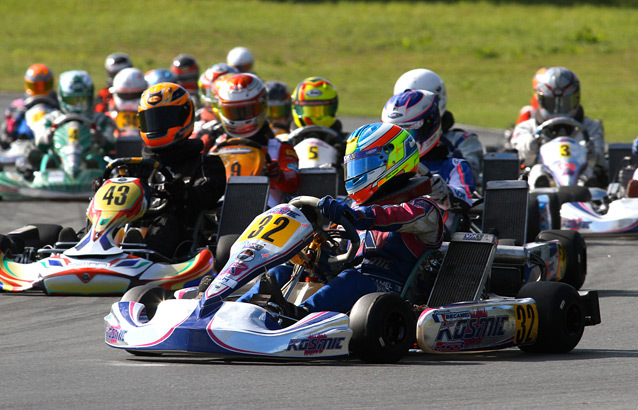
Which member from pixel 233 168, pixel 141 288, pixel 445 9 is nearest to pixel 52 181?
pixel 233 168

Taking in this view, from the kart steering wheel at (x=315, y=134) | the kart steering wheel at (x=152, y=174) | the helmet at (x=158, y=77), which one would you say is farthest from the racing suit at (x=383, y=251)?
the helmet at (x=158, y=77)

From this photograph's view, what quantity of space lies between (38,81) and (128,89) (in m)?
1.86

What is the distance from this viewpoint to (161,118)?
884 centimetres

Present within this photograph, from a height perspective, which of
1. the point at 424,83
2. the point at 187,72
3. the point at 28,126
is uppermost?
the point at 187,72

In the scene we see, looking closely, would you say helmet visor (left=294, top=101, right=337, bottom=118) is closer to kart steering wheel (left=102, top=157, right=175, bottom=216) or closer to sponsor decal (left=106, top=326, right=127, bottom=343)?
kart steering wheel (left=102, top=157, right=175, bottom=216)

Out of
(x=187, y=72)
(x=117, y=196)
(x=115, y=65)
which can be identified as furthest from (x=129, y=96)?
(x=117, y=196)

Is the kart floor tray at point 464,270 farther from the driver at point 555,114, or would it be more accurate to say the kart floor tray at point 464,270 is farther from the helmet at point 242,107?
the driver at point 555,114

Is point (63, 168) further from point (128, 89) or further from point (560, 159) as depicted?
point (560, 159)

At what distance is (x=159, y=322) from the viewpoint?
5.37 meters

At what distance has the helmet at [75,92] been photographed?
1570 cm

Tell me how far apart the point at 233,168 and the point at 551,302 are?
4.43 meters

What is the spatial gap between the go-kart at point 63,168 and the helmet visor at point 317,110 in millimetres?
2768

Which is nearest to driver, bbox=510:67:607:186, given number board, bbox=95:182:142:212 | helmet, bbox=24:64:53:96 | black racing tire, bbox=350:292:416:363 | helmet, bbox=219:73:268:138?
helmet, bbox=219:73:268:138

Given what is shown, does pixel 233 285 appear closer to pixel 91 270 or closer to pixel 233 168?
pixel 91 270
